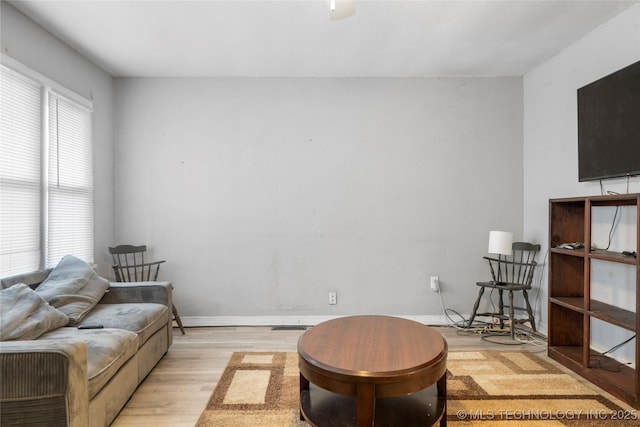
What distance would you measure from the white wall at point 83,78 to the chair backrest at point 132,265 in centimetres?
17

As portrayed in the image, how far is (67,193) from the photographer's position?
2922mm

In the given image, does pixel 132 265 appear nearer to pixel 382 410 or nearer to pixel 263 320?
pixel 263 320

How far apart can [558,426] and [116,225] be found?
4072 millimetres

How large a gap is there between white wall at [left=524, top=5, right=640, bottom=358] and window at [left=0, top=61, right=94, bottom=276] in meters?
4.37

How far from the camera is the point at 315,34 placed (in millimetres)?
2773

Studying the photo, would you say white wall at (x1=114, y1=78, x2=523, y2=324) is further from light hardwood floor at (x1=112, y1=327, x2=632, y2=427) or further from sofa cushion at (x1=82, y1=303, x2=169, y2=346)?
sofa cushion at (x1=82, y1=303, x2=169, y2=346)

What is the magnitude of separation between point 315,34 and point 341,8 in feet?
3.21

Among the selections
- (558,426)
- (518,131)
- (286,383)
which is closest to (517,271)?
(518,131)

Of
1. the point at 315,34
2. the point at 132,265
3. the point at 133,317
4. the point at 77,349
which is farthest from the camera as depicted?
the point at 132,265

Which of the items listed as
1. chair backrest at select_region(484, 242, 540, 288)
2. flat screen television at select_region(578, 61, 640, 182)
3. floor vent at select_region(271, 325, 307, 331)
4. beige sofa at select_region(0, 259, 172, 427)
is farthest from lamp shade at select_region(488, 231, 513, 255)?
beige sofa at select_region(0, 259, 172, 427)

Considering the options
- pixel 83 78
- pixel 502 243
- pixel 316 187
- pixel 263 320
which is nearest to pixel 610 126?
pixel 502 243

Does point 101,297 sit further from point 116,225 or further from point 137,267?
point 116,225

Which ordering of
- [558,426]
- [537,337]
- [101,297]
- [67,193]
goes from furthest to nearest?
1. [537,337]
2. [67,193]
3. [101,297]
4. [558,426]

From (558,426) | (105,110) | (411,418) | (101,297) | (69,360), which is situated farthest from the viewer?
(105,110)
